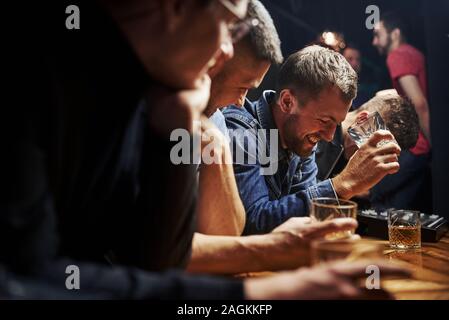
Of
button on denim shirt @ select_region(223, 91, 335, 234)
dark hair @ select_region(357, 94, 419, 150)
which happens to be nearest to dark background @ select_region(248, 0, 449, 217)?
dark hair @ select_region(357, 94, 419, 150)

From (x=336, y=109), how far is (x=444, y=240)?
66cm

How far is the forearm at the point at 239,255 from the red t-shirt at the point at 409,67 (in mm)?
2724

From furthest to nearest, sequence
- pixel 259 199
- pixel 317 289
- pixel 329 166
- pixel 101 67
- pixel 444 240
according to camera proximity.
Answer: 1. pixel 329 166
2. pixel 444 240
3. pixel 259 199
4. pixel 101 67
5. pixel 317 289

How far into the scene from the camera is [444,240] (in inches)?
82.0

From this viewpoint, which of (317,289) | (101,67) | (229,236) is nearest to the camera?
(317,289)

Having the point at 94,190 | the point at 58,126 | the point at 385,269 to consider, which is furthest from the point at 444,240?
the point at 58,126

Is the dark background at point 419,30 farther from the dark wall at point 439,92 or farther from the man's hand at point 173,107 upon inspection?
the man's hand at point 173,107

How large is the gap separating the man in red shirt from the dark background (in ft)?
0.16

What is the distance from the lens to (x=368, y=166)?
6.52 feet

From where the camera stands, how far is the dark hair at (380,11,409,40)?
13.1 ft

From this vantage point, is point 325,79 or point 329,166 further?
point 329,166

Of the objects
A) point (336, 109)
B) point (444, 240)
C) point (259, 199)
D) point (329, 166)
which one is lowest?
point (444, 240)

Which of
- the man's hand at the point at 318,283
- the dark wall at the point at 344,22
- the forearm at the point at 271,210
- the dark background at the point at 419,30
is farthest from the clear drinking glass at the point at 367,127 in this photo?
the dark background at the point at 419,30

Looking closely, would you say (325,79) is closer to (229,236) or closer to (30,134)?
(229,236)
